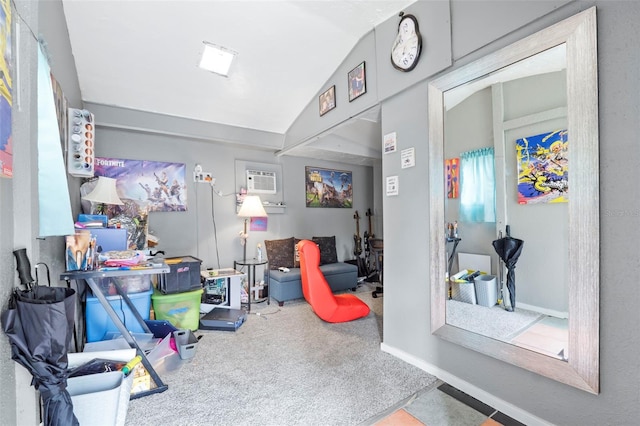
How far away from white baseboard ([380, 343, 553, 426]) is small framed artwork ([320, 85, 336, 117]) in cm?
253

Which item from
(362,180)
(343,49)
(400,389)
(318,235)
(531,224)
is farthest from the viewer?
(362,180)

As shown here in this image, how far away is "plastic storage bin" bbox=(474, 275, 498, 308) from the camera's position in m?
1.97

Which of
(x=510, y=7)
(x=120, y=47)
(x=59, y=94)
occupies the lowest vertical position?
(x=59, y=94)

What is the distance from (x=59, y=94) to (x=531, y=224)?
319 cm

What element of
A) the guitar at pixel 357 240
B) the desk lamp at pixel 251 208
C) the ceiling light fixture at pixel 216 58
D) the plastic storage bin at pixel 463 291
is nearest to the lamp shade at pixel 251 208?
the desk lamp at pixel 251 208

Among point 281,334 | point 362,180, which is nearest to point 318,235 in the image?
point 362,180

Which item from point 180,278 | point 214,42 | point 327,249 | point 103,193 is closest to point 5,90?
point 103,193

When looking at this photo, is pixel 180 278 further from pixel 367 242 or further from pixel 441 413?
pixel 367 242

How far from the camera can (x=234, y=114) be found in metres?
3.59

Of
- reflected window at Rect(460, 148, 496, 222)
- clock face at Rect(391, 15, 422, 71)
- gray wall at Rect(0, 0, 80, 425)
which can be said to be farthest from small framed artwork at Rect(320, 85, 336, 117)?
gray wall at Rect(0, 0, 80, 425)

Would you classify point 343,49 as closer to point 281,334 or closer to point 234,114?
point 234,114

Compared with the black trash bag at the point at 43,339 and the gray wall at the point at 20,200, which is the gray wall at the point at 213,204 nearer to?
the gray wall at the point at 20,200

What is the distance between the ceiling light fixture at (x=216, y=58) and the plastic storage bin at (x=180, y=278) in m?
2.05

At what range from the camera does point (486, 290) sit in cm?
202
